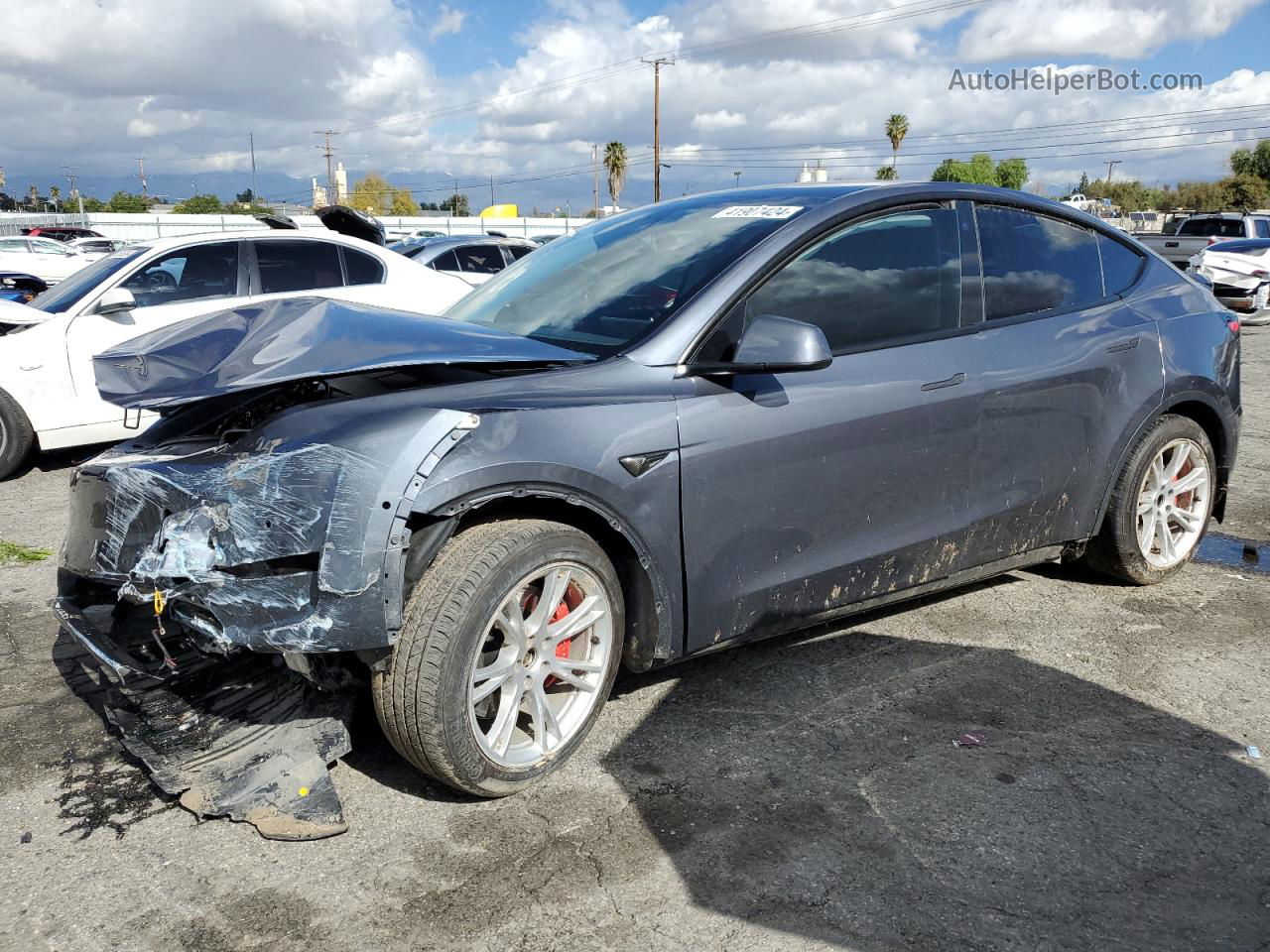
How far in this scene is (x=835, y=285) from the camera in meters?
3.51

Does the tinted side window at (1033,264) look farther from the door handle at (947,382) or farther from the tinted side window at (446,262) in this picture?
the tinted side window at (446,262)

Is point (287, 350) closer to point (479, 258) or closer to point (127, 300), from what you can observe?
point (127, 300)

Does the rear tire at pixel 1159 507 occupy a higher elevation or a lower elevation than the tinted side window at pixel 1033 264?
lower

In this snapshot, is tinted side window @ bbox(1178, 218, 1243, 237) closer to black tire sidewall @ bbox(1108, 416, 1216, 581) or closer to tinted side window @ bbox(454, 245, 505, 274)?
tinted side window @ bbox(454, 245, 505, 274)

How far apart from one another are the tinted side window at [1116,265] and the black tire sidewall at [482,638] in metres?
2.69

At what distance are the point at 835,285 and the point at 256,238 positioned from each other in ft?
19.1

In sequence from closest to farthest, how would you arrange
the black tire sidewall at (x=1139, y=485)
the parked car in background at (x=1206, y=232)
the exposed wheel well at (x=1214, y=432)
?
the black tire sidewall at (x=1139, y=485) < the exposed wheel well at (x=1214, y=432) < the parked car in background at (x=1206, y=232)

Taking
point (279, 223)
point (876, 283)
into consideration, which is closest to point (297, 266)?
point (279, 223)

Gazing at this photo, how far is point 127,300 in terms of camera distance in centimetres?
733

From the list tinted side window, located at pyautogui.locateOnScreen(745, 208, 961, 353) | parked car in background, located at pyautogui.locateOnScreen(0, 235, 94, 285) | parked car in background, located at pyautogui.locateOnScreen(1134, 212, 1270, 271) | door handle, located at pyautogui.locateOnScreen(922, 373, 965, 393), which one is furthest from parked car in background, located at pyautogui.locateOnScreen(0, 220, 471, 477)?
parked car in background, located at pyautogui.locateOnScreen(1134, 212, 1270, 271)

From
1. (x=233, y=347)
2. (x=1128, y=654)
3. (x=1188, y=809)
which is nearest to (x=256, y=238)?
(x=233, y=347)

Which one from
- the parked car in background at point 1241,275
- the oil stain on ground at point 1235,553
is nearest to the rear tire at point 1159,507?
the oil stain on ground at point 1235,553

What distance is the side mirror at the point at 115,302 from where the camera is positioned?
733 centimetres

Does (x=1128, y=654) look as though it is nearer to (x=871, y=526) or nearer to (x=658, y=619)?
(x=871, y=526)
